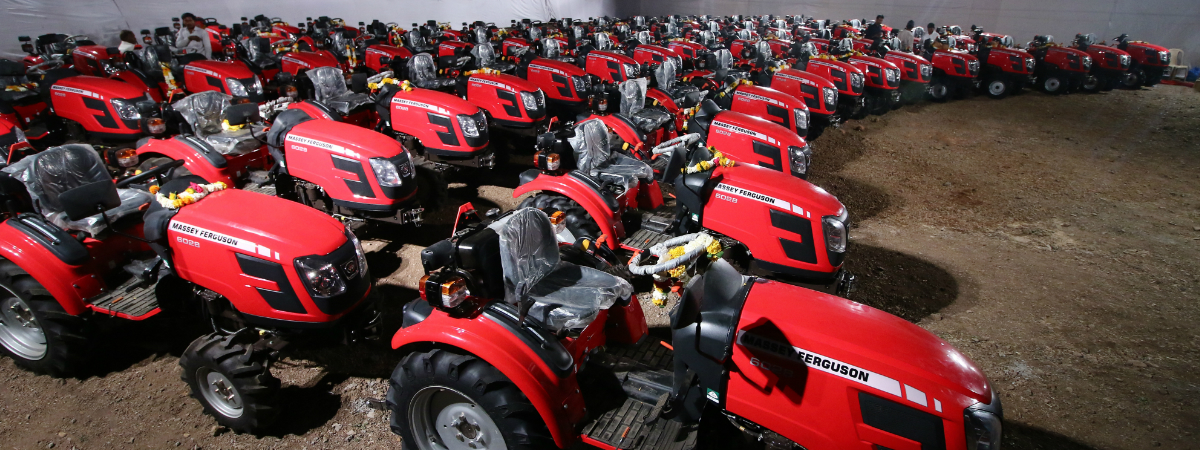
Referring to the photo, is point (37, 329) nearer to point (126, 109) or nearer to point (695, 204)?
point (695, 204)

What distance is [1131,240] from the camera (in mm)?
6246

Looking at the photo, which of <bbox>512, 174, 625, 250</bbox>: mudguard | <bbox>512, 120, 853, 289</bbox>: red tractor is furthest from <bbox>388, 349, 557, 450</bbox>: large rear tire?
<bbox>512, 174, 625, 250</bbox>: mudguard

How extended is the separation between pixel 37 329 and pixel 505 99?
5679 mm

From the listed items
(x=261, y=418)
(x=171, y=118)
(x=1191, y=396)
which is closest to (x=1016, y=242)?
(x=1191, y=396)

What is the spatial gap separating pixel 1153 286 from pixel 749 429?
16.6 feet

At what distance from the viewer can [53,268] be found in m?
3.62

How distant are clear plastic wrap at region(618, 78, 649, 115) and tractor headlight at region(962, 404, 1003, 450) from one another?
5.95 m

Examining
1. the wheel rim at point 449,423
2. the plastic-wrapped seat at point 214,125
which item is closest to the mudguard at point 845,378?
the wheel rim at point 449,423

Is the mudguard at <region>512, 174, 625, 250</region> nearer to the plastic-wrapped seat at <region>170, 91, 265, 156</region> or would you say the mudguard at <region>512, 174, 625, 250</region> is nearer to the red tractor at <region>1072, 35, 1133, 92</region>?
the plastic-wrapped seat at <region>170, 91, 265, 156</region>

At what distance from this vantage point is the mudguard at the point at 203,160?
552 cm

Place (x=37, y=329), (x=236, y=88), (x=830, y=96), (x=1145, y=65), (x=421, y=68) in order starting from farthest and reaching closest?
(x=1145, y=65) < (x=830, y=96) < (x=236, y=88) < (x=421, y=68) < (x=37, y=329)

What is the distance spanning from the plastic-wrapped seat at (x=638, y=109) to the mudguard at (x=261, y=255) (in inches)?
180

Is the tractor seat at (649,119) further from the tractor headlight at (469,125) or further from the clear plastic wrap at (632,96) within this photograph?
the tractor headlight at (469,125)

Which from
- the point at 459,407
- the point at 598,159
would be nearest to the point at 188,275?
the point at 459,407
